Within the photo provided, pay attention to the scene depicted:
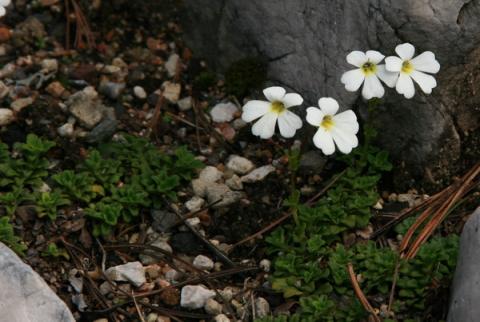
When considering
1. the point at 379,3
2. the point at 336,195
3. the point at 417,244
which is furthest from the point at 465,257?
the point at 379,3

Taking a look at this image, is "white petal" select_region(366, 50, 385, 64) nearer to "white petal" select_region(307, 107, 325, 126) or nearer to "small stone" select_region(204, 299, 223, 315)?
"white petal" select_region(307, 107, 325, 126)

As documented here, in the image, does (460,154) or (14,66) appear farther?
(14,66)

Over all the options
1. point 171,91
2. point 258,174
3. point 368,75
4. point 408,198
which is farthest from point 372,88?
point 171,91

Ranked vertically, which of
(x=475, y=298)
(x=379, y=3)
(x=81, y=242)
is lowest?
(x=81, y=242)

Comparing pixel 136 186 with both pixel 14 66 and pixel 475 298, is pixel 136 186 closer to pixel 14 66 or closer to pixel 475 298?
pixel 14 66

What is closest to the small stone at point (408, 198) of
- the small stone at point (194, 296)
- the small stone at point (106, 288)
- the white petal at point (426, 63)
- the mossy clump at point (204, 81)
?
the white petal at point (426, 63)

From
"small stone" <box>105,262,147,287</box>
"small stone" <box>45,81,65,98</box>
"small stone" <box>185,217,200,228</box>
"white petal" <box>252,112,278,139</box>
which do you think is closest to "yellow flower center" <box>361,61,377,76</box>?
"white petal" <box>252,112,278,139</box>

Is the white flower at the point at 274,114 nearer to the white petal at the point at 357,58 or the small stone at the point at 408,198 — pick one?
the white petal at the point at 357,58
